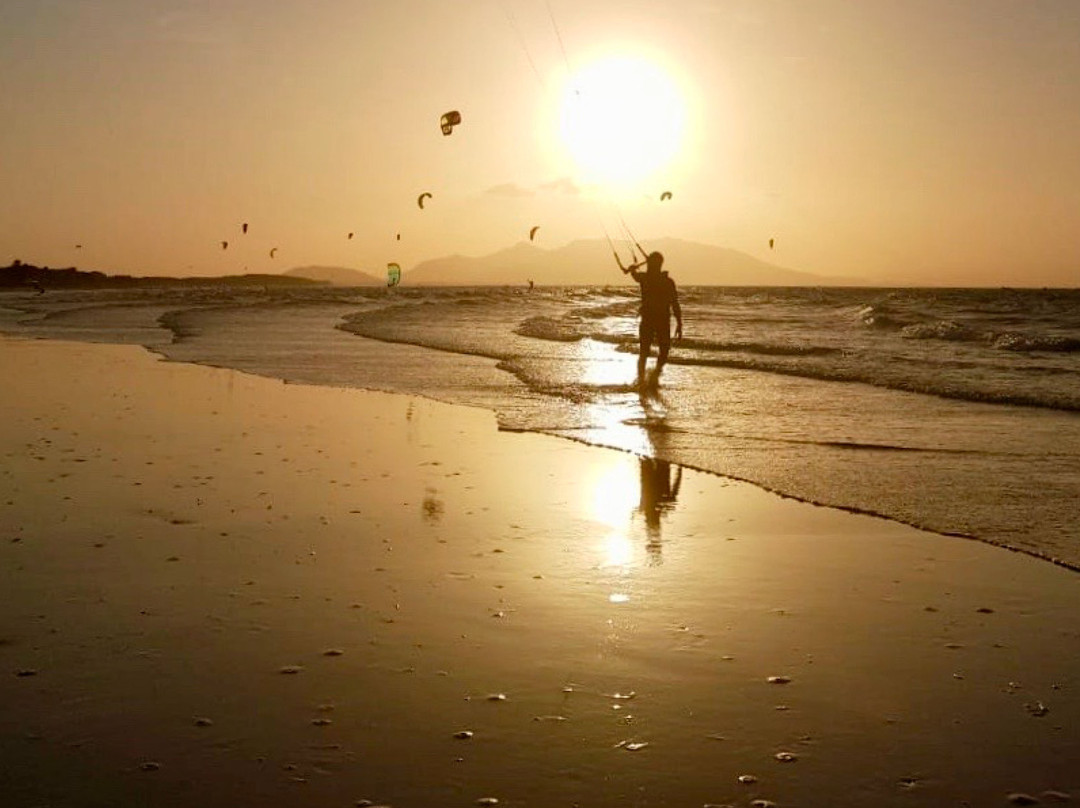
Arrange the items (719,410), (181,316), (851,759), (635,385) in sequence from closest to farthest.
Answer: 1. (851,759)
2. (719,410)
3. (635,385)
4. (181,316)

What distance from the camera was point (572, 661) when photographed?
16.6 feet

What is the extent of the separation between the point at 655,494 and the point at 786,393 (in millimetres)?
8918

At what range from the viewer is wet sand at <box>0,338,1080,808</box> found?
395 centimetres

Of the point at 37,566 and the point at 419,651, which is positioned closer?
the point at 419,651

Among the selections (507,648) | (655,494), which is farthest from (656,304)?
(507,648)

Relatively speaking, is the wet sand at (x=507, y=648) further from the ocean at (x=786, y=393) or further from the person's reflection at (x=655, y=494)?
the ocean at (x=786, y=393)

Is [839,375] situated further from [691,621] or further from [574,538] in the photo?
[691,621]

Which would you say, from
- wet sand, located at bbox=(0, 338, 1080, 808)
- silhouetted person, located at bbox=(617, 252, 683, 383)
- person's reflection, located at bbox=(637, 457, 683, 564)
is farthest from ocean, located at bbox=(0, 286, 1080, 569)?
wet sand, located at bbox=(0, 338, 1080, 808)

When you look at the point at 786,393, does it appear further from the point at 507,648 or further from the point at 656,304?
the point at 507,648

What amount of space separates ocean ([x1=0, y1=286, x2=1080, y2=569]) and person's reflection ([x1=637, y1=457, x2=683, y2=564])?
349 millimetres

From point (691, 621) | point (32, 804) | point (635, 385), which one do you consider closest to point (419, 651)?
point (691, 621)

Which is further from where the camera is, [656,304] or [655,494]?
[656,304]

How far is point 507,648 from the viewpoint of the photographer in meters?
5.22

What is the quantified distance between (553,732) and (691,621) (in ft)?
5.14
